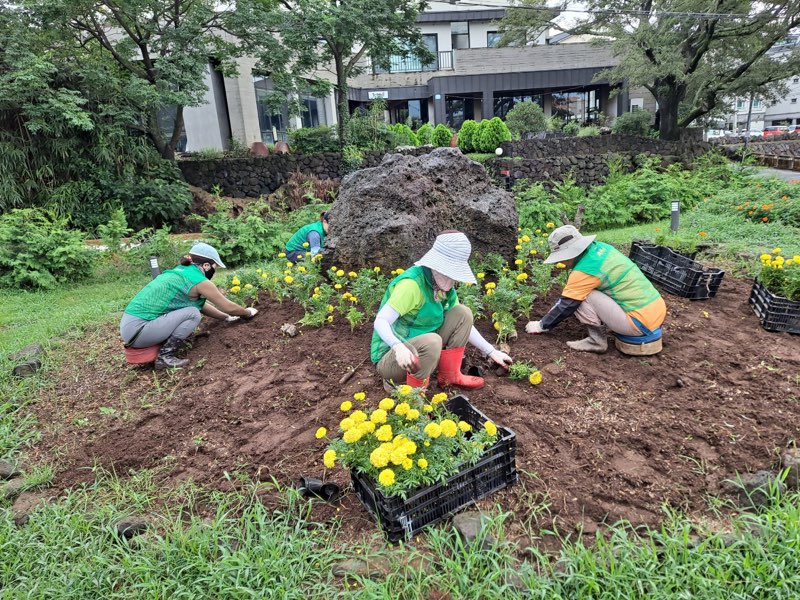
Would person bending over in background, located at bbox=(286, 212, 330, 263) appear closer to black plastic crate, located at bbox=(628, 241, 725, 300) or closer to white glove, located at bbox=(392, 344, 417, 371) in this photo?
white glove, located at bbox=(392, 344, 417, 371)

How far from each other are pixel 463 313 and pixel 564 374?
840 mm

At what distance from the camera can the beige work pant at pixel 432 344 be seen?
305 centimetres

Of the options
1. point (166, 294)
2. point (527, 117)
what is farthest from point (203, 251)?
point (527, 117)

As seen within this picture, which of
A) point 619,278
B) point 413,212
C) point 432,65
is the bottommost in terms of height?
point 619,278

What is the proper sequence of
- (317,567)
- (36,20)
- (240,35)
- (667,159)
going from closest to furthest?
(317,567) < (36,20) < (240,35) < (667,159)

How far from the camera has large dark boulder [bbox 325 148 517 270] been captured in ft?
16.3

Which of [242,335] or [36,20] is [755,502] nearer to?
[242,335]

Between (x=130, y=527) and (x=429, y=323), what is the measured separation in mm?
1910

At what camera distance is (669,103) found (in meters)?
16.4

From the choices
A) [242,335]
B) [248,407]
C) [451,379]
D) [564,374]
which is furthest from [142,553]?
[564,374]

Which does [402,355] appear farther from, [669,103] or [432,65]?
[432,65]

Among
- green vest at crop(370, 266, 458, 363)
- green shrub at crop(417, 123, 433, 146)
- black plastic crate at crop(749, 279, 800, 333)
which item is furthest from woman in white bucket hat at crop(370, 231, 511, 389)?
green shrub at crop(417, 123, 433, 146)

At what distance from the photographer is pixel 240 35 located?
12758mm

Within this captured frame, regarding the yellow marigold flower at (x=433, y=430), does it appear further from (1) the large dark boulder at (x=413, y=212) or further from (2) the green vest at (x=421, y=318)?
(1) the large dark boulder at (x=413, y=212)
